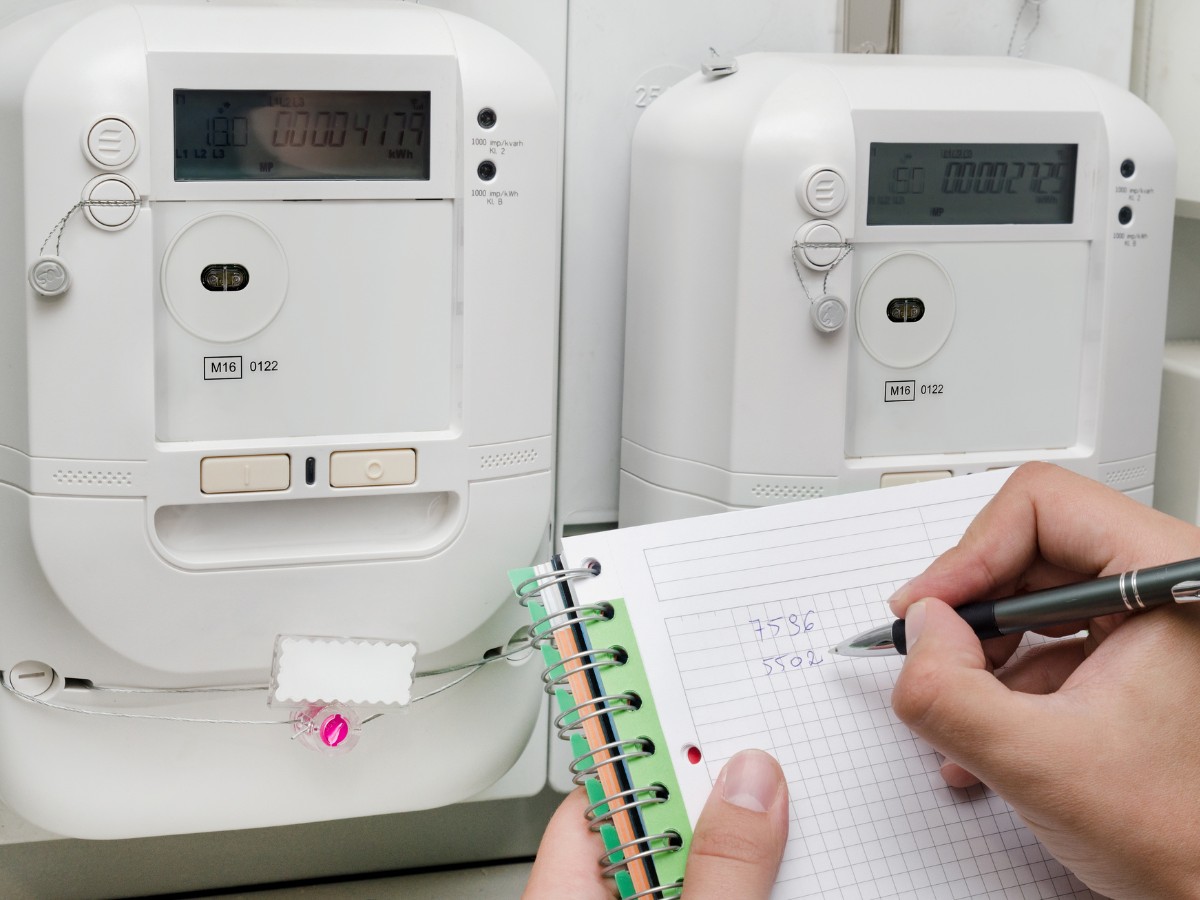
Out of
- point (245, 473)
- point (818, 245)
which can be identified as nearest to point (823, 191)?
point (818, 245)

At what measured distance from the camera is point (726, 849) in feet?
1.58

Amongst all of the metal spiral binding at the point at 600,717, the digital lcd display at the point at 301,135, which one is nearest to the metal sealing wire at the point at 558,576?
the metal spiral binding at the point at 600,717

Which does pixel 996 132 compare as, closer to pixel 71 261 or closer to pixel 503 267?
pixel 503 267

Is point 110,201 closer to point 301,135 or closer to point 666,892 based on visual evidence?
point 301,135

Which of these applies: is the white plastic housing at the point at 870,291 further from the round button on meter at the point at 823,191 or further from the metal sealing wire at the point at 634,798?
the metal sealing wire at the point at 634,798

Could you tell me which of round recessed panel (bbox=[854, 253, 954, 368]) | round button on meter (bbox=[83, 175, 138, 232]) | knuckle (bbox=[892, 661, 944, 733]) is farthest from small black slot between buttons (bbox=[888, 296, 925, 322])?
round button on meter (bbox=[83, 175, 138, 232])

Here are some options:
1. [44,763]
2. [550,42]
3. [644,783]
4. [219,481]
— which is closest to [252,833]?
[44,763]

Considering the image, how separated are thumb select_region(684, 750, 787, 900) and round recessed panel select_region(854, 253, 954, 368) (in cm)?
29

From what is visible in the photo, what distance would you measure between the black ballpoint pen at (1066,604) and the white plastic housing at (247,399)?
0.22 metres

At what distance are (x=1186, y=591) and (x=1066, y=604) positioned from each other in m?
0.04

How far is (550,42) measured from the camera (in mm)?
764

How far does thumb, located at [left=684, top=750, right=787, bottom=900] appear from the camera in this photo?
476 millimetres

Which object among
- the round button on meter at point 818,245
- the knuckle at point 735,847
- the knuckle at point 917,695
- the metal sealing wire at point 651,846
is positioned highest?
the round button on meter at point 818,245

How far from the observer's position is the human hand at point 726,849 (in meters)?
0.48
